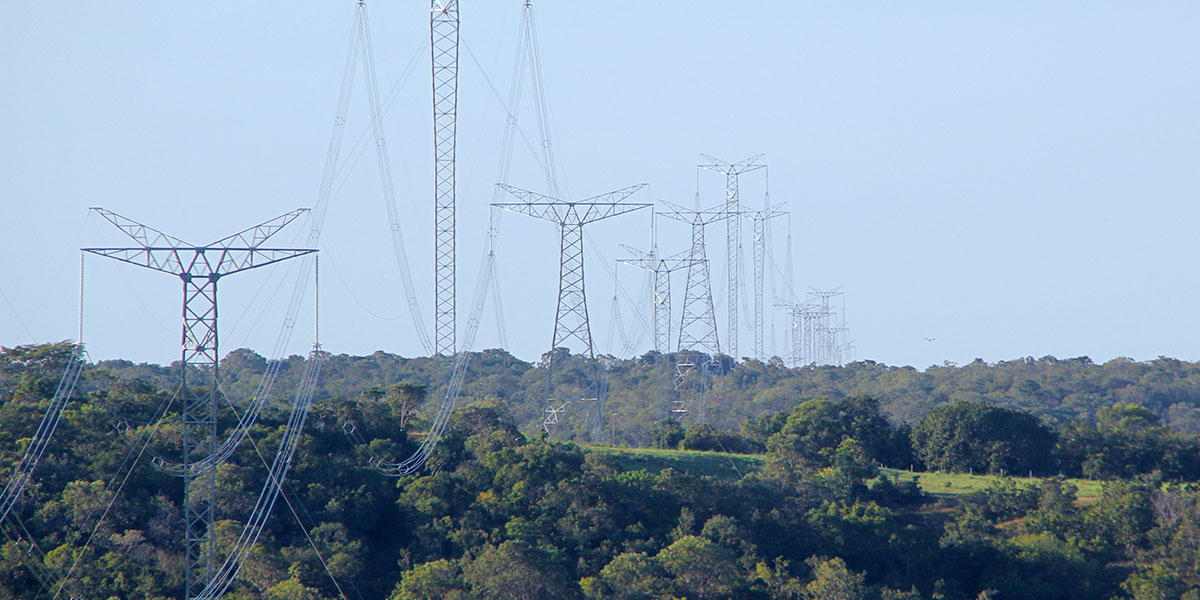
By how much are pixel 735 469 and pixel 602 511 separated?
13554 millimetres

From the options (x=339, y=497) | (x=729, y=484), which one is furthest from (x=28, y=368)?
(x=729, y=484)

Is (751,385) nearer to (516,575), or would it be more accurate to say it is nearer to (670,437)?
(670,437)

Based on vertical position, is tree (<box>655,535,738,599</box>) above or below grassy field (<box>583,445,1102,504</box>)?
below

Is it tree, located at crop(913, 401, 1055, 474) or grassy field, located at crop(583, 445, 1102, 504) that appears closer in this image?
grassy field, located at crop(583, 445, 1102, 504)

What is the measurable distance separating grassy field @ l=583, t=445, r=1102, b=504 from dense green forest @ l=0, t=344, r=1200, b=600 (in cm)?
63

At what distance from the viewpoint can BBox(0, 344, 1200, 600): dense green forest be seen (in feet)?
156

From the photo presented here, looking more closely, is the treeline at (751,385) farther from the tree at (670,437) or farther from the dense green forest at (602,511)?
the dense green forest at (602,511)

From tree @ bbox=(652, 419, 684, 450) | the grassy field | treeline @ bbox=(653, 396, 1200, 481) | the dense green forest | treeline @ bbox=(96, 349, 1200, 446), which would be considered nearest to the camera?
the dense green forest

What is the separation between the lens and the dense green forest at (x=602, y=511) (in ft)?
156

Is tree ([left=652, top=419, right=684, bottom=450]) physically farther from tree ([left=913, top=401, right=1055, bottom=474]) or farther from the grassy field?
tree ([left=913, top=401, right=1055, bottom=474])

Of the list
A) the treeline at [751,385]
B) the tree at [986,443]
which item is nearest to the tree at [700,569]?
the tree at [986,443]

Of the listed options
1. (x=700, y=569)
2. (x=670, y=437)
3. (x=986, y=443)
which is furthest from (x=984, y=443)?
(x=700, y=569)

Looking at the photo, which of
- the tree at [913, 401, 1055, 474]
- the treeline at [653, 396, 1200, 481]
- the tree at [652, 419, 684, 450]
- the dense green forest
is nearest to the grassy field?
the dense green forest

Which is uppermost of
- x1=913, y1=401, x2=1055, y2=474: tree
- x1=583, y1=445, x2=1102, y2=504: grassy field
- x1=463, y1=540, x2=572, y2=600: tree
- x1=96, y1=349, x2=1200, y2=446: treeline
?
x1=96, y1=349, x2=1200, y2=446: treeline
